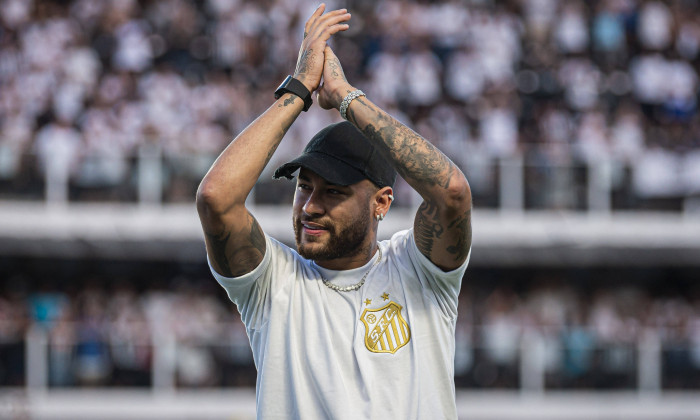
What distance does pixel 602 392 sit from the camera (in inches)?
663

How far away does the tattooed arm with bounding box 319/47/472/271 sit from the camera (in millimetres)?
3643

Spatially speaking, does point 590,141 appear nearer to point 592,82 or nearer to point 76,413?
point 592,82

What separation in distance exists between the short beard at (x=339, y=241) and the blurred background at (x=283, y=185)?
38.9 feet

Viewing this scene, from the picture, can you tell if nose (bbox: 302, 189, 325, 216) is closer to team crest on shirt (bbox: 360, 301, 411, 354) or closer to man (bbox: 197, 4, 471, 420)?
man (bbox: 197, 4, 471, 420)

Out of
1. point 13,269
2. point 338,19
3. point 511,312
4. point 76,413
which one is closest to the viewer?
point 338,19

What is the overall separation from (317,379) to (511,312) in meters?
14.1

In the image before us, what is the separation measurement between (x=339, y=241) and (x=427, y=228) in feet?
1.00

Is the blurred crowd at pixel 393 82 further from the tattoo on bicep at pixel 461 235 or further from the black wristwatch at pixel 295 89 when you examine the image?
the tattoo on bicep at pixel 461 235

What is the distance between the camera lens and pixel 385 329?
12.2 ft

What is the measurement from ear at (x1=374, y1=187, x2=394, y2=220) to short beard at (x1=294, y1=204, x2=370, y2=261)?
9cm

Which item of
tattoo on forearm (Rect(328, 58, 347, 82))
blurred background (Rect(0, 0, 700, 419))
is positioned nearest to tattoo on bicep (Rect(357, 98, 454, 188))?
tattoo on forearm (Rect(328, 58, 347, 82))

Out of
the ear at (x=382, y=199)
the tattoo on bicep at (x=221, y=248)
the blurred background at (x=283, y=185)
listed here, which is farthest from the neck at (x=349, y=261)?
the blurred background at (x=283, y=185)

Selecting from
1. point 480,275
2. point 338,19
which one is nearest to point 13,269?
point 480,275

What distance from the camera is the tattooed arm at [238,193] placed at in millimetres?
3609
